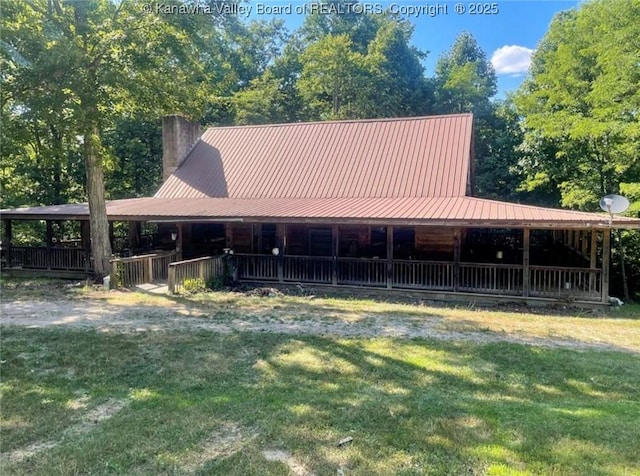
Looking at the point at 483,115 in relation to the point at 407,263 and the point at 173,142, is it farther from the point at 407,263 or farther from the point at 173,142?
the point at 407,263

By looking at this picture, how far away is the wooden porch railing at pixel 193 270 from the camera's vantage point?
1199 cm

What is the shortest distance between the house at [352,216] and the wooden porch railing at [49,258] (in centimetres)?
5

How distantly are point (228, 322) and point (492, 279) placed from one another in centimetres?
829

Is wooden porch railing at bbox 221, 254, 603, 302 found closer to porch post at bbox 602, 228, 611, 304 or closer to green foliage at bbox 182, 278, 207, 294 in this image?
porch post at bbox 602, 228, 611, 304

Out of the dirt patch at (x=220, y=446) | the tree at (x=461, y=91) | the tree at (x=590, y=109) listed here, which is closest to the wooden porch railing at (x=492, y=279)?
the tree at (x=590, y=109)

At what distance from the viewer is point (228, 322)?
874 centimetres

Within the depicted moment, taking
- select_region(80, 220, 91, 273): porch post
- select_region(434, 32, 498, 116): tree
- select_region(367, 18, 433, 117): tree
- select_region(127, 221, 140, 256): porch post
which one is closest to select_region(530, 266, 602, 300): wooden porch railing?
select_region(127, 221, 140, 256): porch post

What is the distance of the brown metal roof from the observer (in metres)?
16.0

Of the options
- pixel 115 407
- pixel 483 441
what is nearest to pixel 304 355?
pixel 115 407

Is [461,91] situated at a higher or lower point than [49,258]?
higher

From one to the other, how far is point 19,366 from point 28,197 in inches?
864

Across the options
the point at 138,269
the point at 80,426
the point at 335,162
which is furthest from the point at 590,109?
the point at 80,426

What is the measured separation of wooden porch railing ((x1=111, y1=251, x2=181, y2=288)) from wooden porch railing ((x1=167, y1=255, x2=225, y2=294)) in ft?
4.45

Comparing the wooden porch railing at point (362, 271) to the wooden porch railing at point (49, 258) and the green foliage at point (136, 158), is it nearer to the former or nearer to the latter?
the wooden porch railing at point (49, 258)
